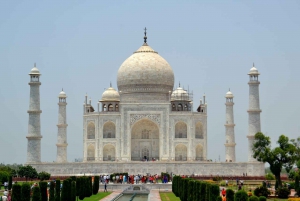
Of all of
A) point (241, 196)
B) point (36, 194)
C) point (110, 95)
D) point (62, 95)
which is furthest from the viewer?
point (110, 95)

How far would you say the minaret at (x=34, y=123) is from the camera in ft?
124

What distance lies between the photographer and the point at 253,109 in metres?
38.2

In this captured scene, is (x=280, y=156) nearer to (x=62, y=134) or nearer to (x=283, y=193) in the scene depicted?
(x=283, y=193)

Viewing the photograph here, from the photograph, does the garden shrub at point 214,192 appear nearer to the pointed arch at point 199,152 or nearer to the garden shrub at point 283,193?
the garden shrub at point 283,193

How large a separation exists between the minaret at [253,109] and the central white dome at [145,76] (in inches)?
232

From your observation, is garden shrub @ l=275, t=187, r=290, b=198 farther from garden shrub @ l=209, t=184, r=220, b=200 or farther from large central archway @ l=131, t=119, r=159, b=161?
large central archway @ l=131, t=119, r=159, b=161

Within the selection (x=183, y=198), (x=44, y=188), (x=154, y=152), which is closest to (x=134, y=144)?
(x=154, y=152)

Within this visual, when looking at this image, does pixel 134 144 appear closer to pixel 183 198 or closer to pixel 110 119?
pixel 110 119

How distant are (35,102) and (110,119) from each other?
4743 mm

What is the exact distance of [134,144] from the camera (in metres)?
41.1

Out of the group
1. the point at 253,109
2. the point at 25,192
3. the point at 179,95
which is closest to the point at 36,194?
the point at 25,192

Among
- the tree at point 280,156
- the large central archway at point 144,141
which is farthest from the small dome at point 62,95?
the tree at point 280,156

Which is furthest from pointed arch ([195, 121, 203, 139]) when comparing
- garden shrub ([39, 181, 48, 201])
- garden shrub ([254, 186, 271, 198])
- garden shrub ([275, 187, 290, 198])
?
garden shrub ([39, 181, 48, 201])

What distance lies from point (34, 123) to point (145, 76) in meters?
7.85
